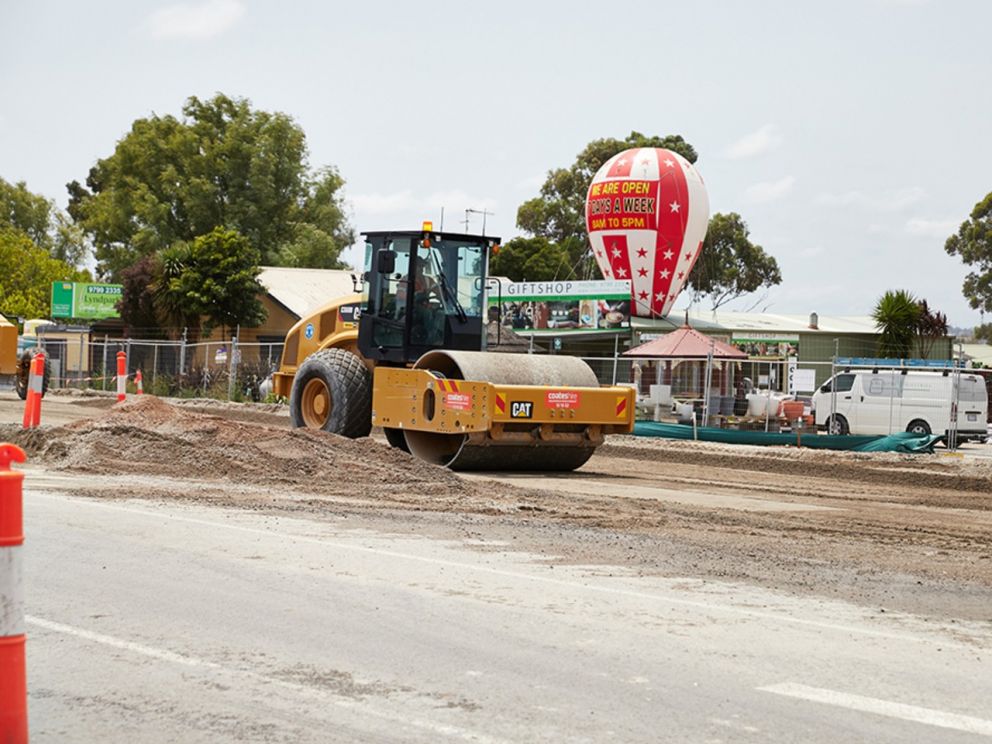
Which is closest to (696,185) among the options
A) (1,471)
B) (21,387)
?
(21,387)

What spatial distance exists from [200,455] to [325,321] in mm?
5827

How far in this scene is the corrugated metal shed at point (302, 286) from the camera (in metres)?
58.8

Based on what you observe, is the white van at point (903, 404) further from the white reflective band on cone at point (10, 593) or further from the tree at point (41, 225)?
the tree at point (41, 225)

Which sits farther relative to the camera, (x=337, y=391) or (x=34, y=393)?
(x=337, y=391)

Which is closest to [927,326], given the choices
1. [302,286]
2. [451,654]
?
[302,286]

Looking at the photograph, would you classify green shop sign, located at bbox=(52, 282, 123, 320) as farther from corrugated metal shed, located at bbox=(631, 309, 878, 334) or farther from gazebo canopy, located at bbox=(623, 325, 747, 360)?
gazebo canopy, located at bbox=(623, 325, 747, 360)

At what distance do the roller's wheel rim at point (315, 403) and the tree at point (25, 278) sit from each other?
6360cm

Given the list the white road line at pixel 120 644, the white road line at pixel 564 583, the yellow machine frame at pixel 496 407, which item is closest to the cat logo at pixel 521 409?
the yellow machine frame at pixel 496 407

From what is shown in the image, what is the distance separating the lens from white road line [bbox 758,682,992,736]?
5945mm

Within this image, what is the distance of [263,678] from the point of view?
21.2 ft

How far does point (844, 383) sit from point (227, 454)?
62.0 ft

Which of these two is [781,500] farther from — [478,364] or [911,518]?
[478,364]

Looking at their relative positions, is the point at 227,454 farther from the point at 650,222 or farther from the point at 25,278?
the point at 25,278

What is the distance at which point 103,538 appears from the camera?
34.7ft
